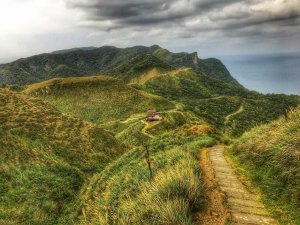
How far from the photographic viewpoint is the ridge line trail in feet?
20.4

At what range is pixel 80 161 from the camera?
82.2 ft

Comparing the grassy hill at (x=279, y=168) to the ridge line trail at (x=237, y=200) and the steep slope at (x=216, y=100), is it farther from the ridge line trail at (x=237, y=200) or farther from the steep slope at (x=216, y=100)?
the steep slope at (x=216, y=100)

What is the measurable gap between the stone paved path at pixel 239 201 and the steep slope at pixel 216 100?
79.1 metres

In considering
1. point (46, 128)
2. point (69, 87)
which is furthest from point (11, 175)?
point (69, 87)

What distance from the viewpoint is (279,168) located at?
8.27 m

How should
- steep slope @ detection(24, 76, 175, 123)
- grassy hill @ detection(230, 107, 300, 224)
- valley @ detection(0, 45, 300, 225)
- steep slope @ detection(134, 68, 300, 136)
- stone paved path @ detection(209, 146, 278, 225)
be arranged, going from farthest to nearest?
1. steep slope @ detection(134, 68, 300, 136)
2. steep slope @ detection(24, 76, 175, 123)
3. valley @ detection(0, 45, 300, 225)
4. grassy hill @ detection(230, 107, 300, 224)
5. stone paved path @ detection(209, 146, 278, 225)

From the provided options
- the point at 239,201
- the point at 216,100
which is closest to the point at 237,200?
the point at 239,201

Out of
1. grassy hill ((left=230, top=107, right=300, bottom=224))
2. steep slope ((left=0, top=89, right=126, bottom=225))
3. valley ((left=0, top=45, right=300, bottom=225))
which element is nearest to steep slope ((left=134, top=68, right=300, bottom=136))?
valley ((left=0, top=45, right=300, bottom=225))

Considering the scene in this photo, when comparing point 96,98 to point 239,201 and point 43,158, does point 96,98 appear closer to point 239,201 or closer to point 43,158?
point 43,158

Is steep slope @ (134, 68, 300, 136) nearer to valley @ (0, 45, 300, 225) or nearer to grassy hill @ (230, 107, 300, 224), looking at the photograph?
valley @ (0, 45, 300, 225)

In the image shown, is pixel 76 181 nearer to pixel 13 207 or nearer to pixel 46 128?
pixel 13 207

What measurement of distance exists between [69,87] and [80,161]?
66.8 m

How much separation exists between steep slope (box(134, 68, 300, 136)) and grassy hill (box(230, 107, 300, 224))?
77.6 metres

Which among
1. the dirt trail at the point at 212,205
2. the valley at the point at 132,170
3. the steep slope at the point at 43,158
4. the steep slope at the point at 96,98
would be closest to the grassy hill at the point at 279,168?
the valley at the point at 132,170
